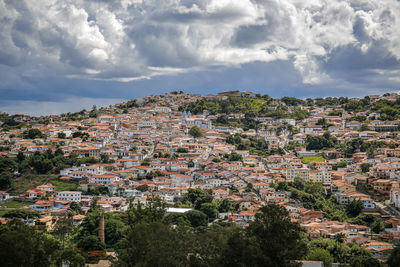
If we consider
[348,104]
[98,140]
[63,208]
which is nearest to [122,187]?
[63,208]

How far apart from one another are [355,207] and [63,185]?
93.4 ft

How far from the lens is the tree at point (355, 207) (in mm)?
43719

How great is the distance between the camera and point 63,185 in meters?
47.7

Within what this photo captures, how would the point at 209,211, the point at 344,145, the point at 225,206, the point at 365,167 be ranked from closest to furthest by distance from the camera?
the point at 209,211, the point at 225,206, the point at 365,167, the point at 344,145

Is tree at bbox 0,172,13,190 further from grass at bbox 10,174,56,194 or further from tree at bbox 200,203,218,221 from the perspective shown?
tree at bbox 200,203,218,221

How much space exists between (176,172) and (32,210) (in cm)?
1710

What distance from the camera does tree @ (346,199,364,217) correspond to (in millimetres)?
43719

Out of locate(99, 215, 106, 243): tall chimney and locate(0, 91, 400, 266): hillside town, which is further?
locate(0, 91, 400, 266): hillside town

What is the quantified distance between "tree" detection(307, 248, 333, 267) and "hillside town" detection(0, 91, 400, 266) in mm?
4565

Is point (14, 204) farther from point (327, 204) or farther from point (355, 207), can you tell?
point (355, 207)

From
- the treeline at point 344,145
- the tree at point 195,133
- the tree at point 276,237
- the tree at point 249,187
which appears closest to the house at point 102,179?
the tree at point 249,187

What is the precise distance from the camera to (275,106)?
89.8 metres

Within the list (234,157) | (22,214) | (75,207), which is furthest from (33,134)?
(22,214)

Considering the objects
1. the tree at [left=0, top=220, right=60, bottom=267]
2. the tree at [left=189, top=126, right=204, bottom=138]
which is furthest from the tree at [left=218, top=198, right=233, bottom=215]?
the tree at [left=189, top=126, right=204, bottom=138]
